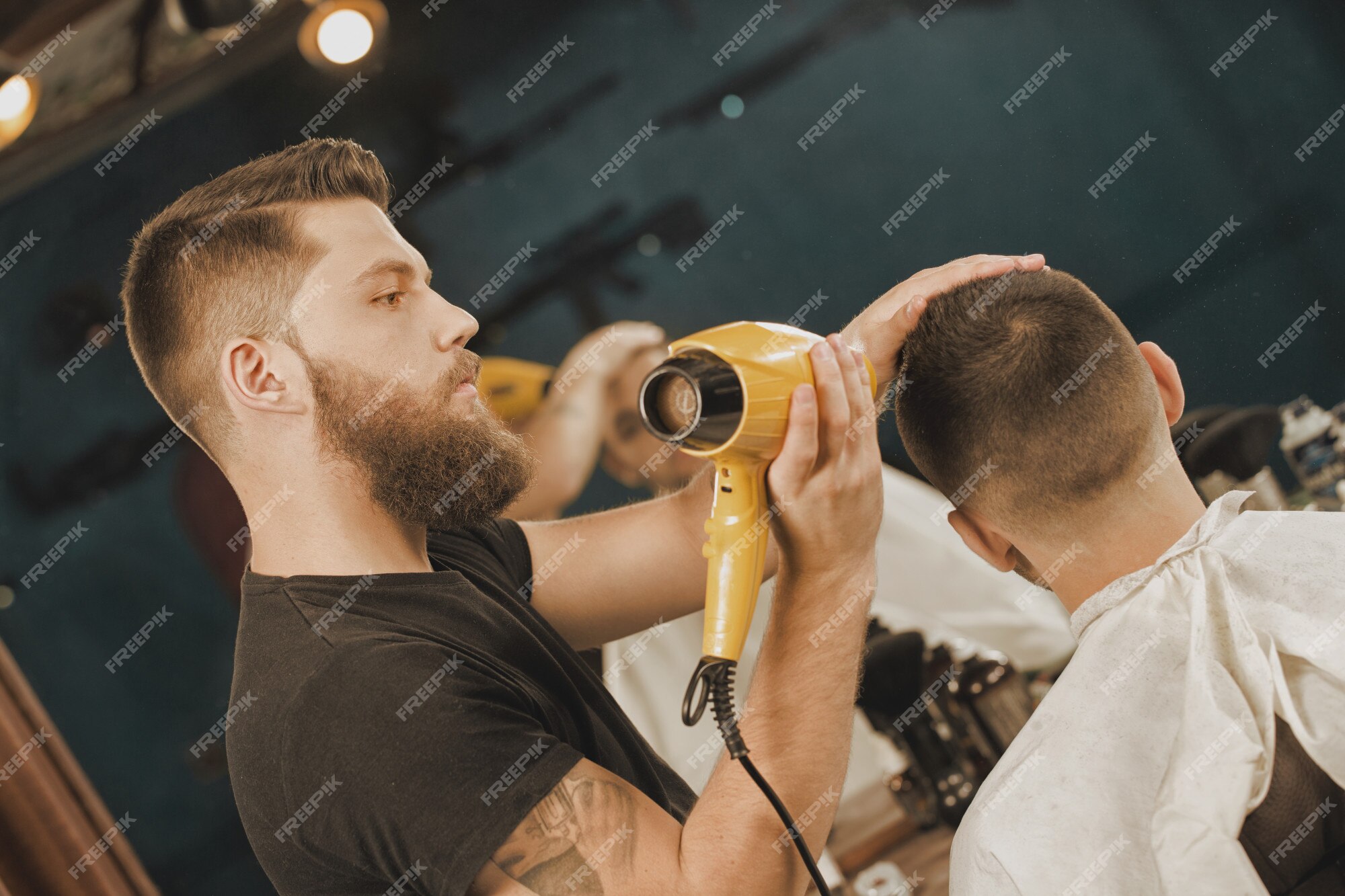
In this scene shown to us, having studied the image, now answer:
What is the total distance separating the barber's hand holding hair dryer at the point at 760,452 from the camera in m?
0.95

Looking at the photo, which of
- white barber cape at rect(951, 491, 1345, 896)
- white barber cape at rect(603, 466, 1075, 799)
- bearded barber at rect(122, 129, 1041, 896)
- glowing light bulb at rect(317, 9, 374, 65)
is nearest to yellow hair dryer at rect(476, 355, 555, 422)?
white barber cape at rect(603, 466, 1075, 799)

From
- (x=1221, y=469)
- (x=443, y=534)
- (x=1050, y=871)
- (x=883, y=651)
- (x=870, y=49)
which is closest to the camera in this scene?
(x=1050, y=871)

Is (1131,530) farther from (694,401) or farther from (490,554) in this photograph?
(490,554)

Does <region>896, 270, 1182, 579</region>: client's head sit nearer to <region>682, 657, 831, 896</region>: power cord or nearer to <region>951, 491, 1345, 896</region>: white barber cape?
<region>951, 491, 1345, 896</region>: white barber cape

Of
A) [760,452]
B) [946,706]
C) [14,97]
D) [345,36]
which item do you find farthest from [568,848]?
[345,36]

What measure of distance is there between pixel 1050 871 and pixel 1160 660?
10.2 inches

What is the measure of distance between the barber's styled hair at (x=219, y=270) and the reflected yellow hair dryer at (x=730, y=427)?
0.62m

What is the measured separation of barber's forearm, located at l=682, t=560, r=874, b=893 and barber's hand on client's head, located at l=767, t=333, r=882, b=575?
3cm

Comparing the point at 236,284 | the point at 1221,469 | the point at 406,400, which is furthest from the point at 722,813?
the point at 1221,469

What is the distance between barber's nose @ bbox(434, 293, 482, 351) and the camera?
1.31m

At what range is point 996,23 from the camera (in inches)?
117

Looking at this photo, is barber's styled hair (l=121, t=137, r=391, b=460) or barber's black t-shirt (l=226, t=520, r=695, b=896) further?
barber's styled hair (l=121, t=137, r=391, b=460)

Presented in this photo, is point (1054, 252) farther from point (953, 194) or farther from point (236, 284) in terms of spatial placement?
point (236, 284)

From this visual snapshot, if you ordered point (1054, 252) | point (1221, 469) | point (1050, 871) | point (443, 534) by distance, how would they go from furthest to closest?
point (1054, 252), point (1221, 469), point (443, 534), point (1050, 871)
